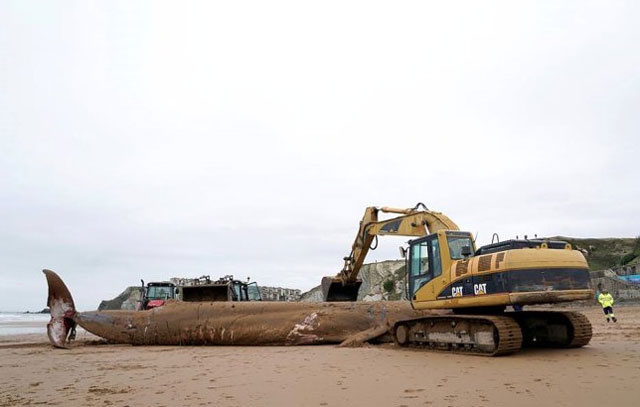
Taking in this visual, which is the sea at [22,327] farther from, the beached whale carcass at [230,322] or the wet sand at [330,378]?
the wet sand at [330,378]

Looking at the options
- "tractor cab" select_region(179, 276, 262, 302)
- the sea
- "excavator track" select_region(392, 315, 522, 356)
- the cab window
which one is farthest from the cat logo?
the sea

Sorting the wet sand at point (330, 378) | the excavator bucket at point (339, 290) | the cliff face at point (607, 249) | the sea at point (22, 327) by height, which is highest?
the cliff face at point (607, 249)

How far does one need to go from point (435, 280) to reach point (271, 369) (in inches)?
170

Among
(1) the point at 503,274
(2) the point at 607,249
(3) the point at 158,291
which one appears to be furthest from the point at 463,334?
(2) the point at 607,249

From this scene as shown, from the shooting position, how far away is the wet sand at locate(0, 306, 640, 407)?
5.86 m

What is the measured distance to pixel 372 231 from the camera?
14617mm

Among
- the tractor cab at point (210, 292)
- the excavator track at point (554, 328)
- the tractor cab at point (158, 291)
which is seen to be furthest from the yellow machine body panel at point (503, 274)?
the tractor cab at point (158, 291)

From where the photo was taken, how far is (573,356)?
30.1 ft

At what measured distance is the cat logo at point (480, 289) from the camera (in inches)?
377

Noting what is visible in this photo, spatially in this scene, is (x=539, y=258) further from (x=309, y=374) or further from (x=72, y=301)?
(x=72, y=301)

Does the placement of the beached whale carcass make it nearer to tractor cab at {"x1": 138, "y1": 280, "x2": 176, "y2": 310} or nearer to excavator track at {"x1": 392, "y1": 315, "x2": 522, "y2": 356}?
excavator track at {"x1": 392, "y1": 315, "x2": 522, "y2": 356}

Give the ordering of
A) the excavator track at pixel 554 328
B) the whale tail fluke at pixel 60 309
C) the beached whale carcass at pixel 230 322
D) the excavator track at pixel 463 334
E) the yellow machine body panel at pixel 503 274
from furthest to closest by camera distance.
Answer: the whale tail fluke at pixel 60 309 < the beached whale carcass at pixel 230 322 < the excavator track at pixel 554 328 < the excavator track at pixel 463 334 < the yellow machine body panel at pixel 503 274

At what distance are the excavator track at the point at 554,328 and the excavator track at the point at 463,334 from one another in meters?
1.37

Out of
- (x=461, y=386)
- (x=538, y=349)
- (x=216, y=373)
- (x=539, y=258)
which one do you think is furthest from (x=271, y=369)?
(x=538, y=349)
